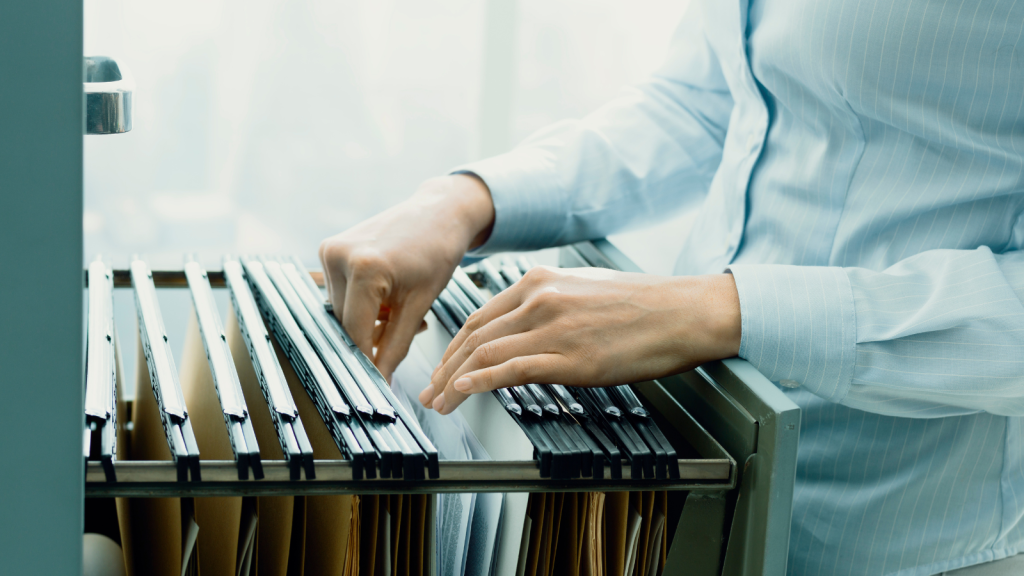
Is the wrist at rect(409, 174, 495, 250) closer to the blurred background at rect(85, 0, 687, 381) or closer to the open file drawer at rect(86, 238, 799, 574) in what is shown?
the open file drawer at rect(86, 238, 799, 574)

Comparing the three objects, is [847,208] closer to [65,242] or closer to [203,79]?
[65,242]

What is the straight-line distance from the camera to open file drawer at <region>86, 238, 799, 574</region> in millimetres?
410

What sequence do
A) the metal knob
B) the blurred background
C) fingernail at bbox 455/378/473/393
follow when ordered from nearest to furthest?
1. the metal knob
2. fingernail at bbox 455/378/473/393
3. the blurred background

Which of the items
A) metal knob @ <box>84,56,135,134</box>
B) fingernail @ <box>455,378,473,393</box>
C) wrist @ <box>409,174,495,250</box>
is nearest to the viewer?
metal knob @ <box>84,56,135,134</box>

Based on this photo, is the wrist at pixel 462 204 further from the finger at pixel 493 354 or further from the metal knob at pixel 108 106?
the metal knob at pixel 108 106

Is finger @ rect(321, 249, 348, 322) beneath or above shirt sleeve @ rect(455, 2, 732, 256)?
beneath

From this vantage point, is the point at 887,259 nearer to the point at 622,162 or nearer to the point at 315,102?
the point at 622,162

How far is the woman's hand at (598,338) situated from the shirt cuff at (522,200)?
0.27 m

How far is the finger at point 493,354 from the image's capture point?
1.77 feet

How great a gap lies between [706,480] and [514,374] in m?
0.13

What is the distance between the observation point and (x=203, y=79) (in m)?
1.79

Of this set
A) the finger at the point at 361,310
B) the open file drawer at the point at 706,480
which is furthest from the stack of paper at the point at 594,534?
the finger at the point at 361,310

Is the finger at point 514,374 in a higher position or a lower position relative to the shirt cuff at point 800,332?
lower

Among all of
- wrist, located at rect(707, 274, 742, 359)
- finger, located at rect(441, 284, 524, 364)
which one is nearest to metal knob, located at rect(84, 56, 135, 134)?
finger, located at rect(441, 284, 524, 364)
